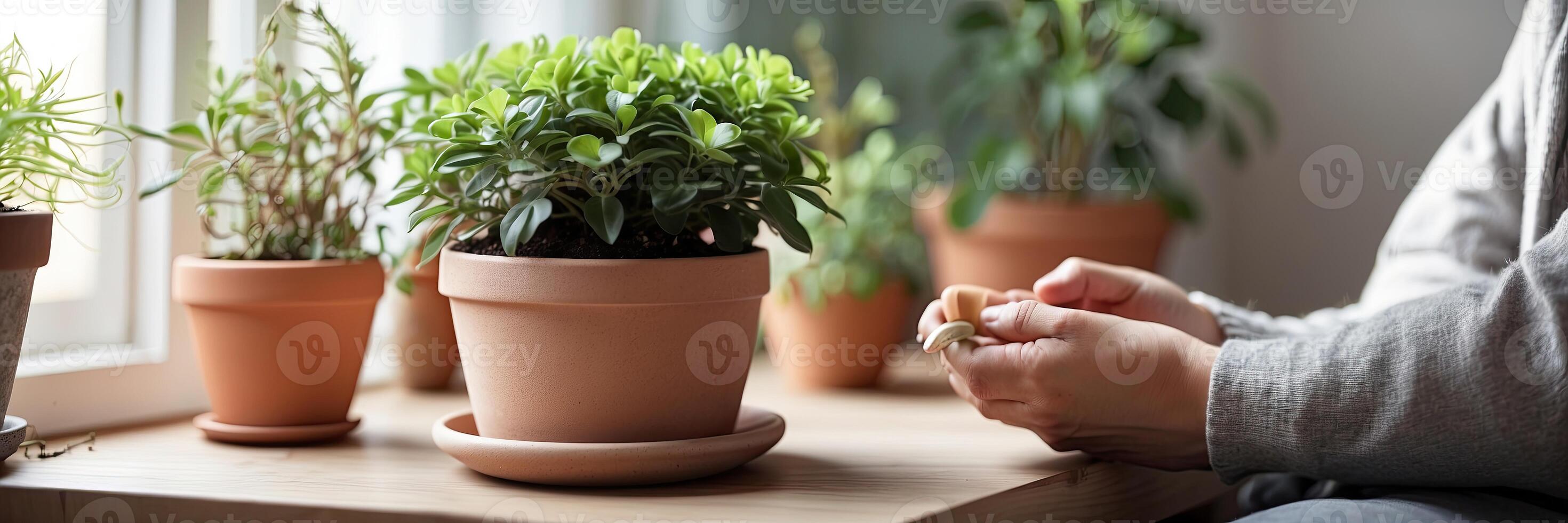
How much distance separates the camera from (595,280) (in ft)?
2.45

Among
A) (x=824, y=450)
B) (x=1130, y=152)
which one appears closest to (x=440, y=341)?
(x=824, y=450)

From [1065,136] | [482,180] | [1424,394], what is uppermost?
[1065,136]

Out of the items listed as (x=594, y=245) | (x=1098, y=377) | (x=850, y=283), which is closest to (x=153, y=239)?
(x=594, y=245)

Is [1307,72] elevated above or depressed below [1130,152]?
above

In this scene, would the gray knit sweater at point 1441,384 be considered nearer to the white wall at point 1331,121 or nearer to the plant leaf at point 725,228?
the plant leaf at point 725,228

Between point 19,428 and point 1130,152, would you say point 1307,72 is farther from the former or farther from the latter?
Answer: point 19,428

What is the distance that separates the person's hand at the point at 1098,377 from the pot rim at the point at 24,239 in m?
0.66

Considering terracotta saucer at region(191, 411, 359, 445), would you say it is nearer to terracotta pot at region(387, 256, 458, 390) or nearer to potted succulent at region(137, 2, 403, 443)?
potted succulent at region(137, 2, 403, 443)

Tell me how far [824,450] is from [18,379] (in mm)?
654

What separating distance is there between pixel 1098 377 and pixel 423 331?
71 cm

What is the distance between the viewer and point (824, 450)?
0.95 meters

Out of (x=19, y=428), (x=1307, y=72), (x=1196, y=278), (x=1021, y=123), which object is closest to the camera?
(x=19, y=428)

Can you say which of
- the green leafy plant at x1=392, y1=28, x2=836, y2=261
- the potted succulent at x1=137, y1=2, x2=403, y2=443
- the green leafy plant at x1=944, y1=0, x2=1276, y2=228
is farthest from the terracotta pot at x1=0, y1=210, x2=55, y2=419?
the green leafy plant at x1=944, y1=0, x2=1276, y2=228

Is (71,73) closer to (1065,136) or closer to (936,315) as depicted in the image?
(936,315)
